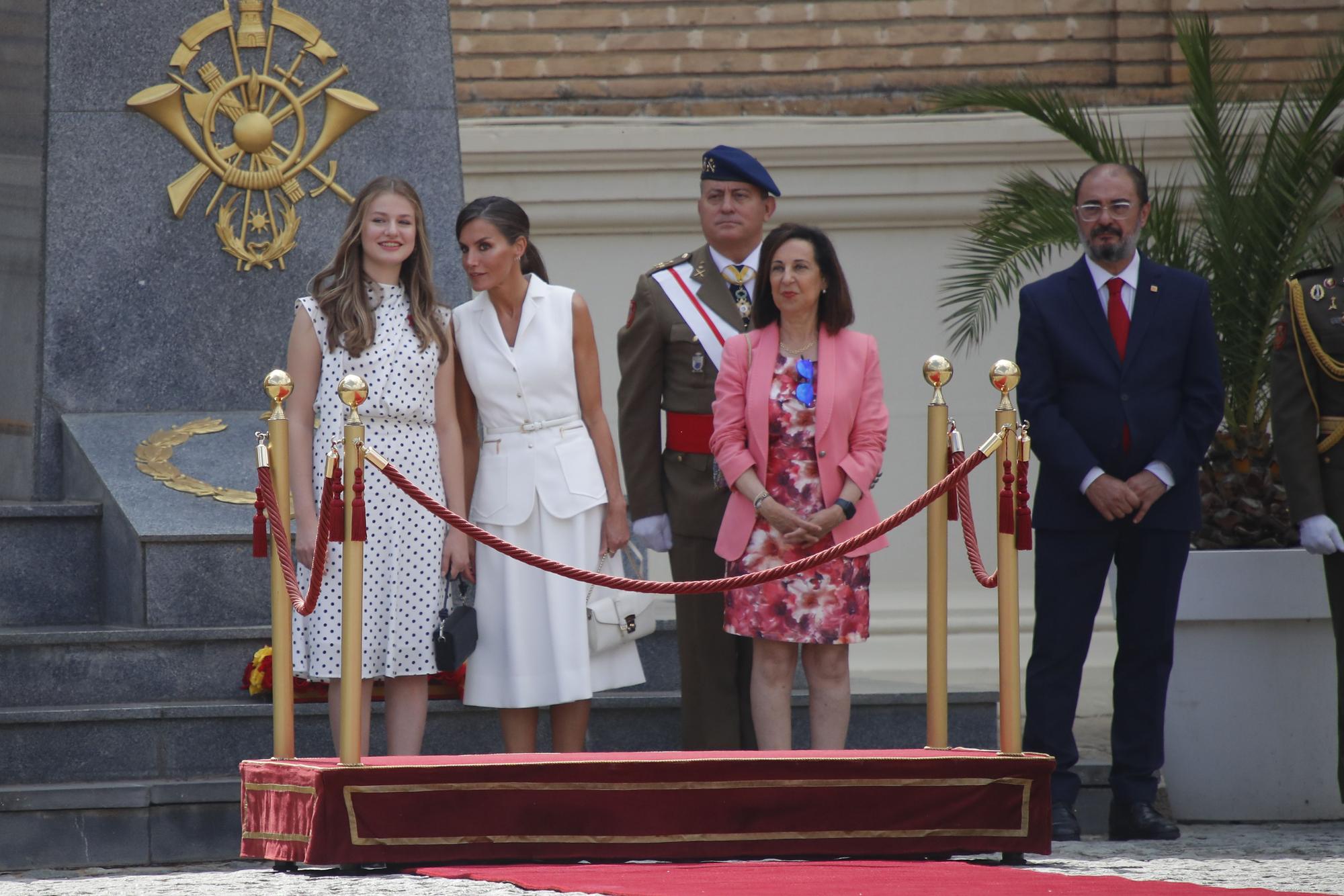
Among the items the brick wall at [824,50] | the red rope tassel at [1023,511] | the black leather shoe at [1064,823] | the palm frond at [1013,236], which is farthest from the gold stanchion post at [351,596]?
the brick wall at [824,50]

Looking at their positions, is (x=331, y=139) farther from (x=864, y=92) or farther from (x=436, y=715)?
(x=864, y=92)

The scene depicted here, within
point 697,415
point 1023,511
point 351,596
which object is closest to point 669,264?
point 697,415

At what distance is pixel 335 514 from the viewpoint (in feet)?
15.9

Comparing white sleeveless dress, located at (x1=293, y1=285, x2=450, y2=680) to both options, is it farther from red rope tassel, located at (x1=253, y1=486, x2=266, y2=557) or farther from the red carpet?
the red carpet

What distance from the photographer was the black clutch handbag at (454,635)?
5.57m

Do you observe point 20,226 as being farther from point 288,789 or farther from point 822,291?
point 288,789

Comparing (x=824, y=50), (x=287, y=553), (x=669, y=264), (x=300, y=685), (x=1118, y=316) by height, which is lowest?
(x=300, y=685)

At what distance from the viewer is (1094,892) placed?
4.22 m

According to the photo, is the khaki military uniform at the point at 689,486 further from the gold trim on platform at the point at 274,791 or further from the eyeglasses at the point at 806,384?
the gold trim on platform at the point at 274,791

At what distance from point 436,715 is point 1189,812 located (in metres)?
2.33

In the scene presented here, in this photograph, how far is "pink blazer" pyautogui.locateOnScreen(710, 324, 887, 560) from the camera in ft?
18.3

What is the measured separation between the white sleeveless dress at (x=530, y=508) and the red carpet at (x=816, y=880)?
1.00m

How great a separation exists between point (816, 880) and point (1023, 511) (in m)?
1.11

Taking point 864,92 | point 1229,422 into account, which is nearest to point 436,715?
point 1229,422
